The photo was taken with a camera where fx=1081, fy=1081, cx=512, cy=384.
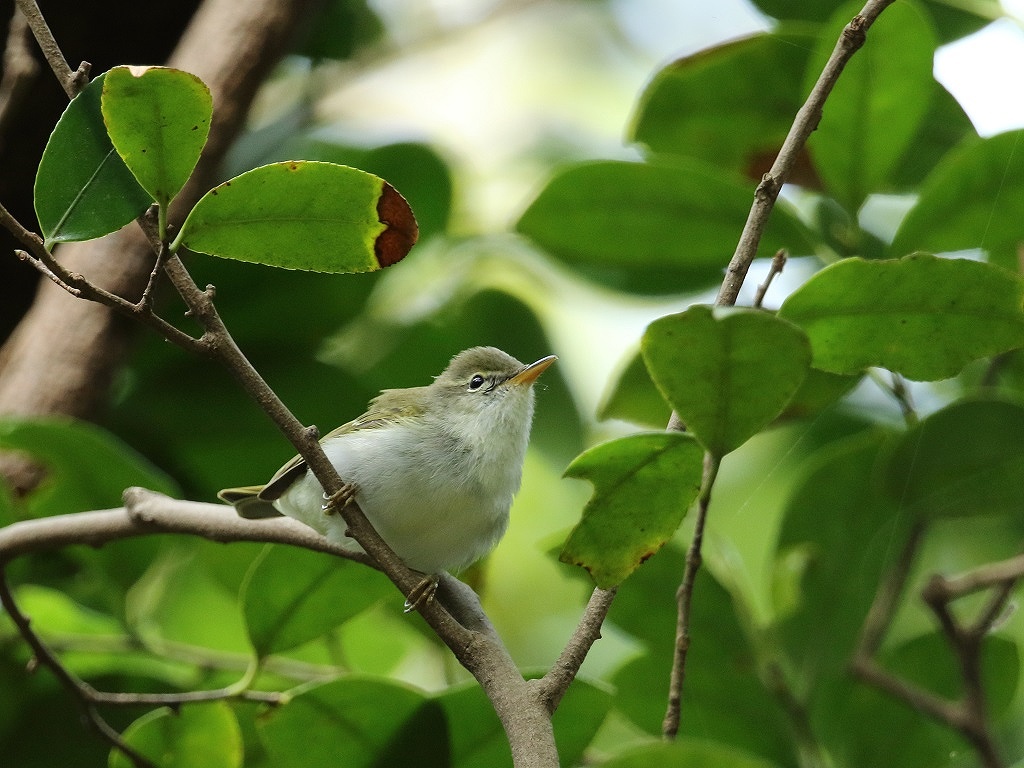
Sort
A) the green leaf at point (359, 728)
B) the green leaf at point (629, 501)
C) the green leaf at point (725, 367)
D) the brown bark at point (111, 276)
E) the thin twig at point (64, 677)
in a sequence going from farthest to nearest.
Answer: the brown bark at point (111, 276) → the thin twig at point (64, 677) → the green leaf at point (359, 728) → the green leaf at point (629, 501) → the green leaf at point (725, 367)

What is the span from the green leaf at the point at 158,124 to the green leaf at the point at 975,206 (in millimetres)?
1238

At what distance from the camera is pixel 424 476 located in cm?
220

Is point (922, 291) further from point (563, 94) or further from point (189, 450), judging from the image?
point (563, 94)

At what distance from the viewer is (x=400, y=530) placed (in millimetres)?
2135

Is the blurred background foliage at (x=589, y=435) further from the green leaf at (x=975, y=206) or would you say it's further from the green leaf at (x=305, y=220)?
the green leaf at (x=305, y=220)

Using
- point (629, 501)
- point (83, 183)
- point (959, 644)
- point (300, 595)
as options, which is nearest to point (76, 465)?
point (300, 595)

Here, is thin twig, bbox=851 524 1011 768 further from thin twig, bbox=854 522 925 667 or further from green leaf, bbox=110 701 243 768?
green leaf, bbox=110 701 243 768

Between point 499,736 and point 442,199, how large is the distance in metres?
1.39

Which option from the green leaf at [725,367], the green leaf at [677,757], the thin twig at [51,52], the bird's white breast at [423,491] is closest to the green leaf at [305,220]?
the thin twig at [51,52]

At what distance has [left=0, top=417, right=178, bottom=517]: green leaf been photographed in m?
1.99

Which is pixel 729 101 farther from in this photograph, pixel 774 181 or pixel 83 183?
pixel 83 183

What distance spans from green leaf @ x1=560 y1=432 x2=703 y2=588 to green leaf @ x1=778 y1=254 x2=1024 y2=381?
224 millimetres

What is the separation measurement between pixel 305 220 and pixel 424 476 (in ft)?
3.31

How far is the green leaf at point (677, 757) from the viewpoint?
119 centimetres
